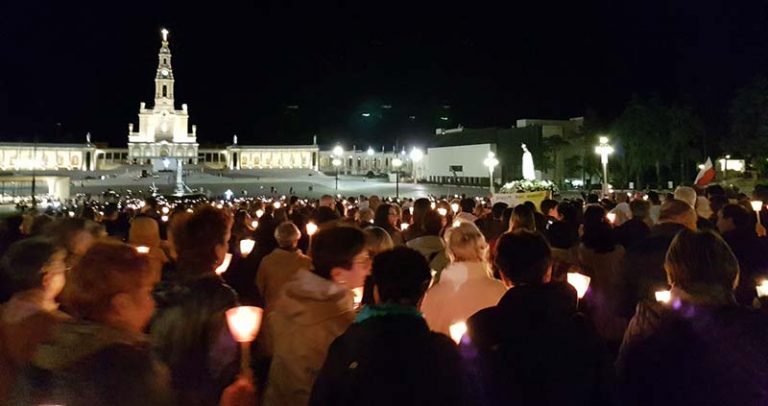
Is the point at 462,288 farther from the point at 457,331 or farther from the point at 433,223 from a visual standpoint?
the point at 433,223

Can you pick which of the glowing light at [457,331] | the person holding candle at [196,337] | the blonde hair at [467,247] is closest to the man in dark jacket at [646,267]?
the blonde hair at [467,247]

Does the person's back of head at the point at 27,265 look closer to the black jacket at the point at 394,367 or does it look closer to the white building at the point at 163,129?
the black jacket at the point at 394,367

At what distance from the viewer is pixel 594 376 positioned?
3.01 meters

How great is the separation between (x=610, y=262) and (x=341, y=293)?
11.6 ft

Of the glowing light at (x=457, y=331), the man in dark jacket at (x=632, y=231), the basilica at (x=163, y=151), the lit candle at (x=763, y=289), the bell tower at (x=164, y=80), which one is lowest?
the glowing light at (x=457, y=331)

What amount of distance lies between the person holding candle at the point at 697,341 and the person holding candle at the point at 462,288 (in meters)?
1.27

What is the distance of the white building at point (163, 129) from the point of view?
124 metres

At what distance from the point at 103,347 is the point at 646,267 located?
4420mm

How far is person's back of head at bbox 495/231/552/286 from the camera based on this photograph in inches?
138

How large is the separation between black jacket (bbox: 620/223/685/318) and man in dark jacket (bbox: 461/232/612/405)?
2760mm

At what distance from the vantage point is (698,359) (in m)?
2.96

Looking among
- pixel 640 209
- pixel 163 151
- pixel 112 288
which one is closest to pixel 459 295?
pixel 112 288

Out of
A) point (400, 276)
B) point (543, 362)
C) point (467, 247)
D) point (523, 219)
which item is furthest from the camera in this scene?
point (523, 219)

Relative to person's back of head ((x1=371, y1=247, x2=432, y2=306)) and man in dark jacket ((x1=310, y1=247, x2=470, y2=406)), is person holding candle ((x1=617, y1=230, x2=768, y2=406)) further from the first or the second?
person's back of head ((x1=371, y1=247, x2=432, y2=306))
